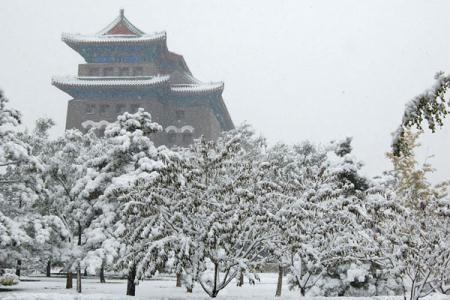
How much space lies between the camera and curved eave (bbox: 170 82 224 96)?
45.3 metres

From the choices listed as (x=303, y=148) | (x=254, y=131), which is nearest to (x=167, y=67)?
(x=254, y=131)

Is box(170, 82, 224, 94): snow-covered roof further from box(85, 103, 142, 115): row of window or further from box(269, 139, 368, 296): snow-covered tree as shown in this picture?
box(269, 139, 368, 296): snow-covered tree

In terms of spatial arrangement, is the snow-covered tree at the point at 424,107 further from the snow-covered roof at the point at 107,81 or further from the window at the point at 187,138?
the window at the point at 187,138

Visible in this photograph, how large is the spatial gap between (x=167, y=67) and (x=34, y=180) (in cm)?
3492

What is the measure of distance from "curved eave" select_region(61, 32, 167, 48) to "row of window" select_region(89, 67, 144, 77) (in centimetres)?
233

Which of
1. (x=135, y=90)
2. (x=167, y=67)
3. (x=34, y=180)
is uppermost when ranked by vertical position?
(x=167, y=67)

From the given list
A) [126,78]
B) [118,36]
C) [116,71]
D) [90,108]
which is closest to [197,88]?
[126,78]

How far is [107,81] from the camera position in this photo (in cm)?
4497

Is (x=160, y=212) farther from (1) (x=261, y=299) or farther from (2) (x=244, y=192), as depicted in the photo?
(1) (x=261, y=299)

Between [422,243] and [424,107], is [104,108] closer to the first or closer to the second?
[422,243]

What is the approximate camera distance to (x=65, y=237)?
17844mm

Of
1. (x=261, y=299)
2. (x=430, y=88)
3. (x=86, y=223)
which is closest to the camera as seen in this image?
(x=430, y=88)

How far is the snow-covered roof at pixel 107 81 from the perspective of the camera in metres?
43.9

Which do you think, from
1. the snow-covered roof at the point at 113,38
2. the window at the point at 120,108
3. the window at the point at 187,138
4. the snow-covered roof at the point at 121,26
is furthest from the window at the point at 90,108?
the window at the point at 187,138
